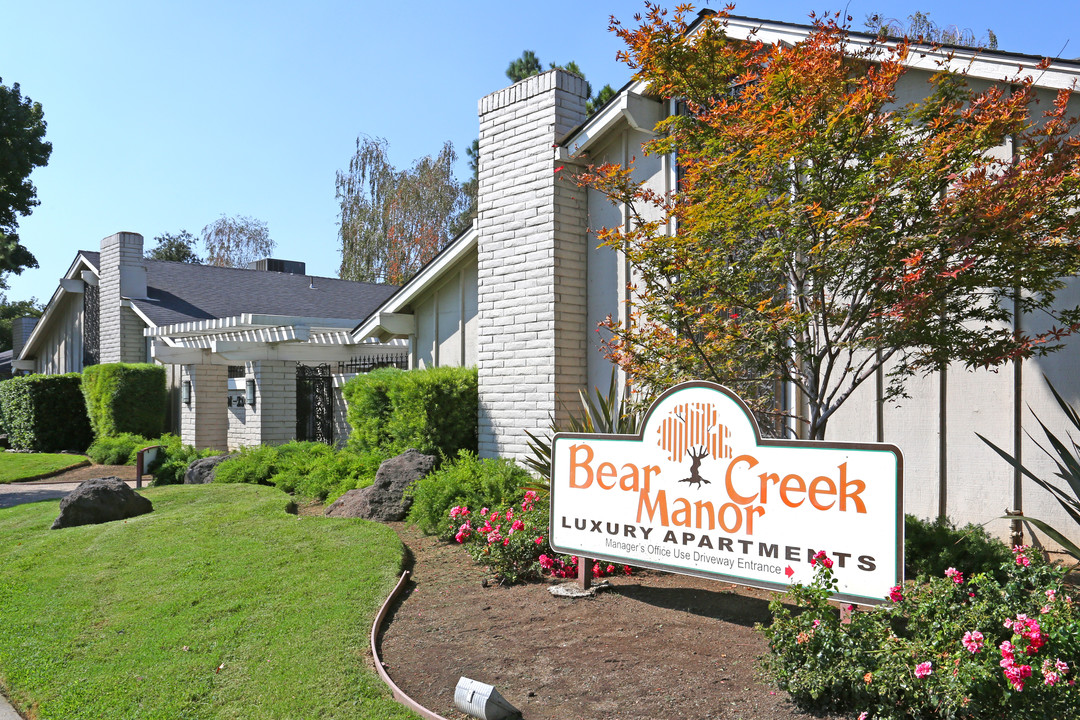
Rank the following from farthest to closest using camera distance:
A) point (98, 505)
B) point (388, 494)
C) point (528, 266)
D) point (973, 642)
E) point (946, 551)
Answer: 1. point (528, 266)
2. point (98, 505)
3. point (388, 494)
4. point (946, 551)
5. point (973, 642)

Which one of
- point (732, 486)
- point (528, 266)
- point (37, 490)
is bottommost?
point (37, 490)

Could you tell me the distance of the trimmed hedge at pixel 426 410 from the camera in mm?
10305

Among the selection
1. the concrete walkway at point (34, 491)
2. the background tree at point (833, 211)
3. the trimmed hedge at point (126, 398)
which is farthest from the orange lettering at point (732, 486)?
A: the trimmed hedge at point (126, 398)

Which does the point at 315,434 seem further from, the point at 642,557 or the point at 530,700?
the point at 530,700

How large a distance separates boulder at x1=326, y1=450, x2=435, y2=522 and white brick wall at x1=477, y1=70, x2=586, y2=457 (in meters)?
1.25

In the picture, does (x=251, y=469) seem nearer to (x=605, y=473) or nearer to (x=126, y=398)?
(x=605, y=473)

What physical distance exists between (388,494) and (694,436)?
4721mm

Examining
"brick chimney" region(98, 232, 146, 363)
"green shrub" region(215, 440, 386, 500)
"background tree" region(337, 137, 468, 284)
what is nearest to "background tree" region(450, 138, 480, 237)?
"background tree" region(337, 137, 468, 284)

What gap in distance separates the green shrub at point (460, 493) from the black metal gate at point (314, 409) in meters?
8.57

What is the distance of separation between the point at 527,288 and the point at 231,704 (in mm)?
6396

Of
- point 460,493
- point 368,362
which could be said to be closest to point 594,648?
point 460,493

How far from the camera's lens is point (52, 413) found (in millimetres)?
21109

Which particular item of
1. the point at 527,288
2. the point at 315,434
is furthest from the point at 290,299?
the point at 527,288

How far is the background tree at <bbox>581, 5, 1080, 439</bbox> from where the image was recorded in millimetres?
5141
